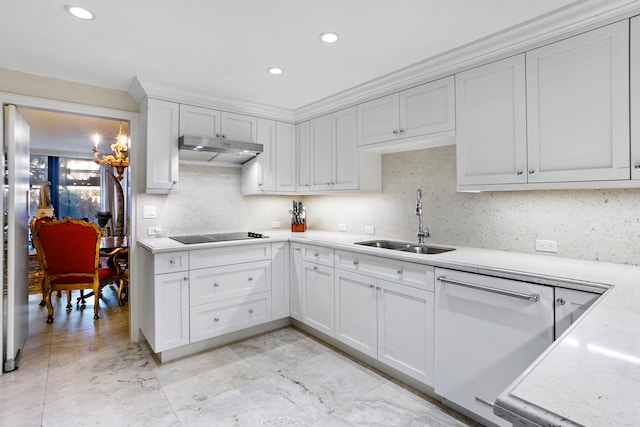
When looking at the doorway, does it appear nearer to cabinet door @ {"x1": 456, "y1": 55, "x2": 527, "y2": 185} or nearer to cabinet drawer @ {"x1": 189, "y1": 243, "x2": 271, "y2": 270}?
cabinet drawer @ {"x1": 189, "y1": 243, "x2": 271, "y2": 270}

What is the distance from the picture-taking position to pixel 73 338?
3174 mm

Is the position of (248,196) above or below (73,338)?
above

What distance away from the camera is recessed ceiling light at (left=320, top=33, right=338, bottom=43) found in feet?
6.77

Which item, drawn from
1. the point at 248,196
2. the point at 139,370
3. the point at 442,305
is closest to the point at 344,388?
the point at 442,305

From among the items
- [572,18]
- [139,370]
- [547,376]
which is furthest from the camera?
[139,370]

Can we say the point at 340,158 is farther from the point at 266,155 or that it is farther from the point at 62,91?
the point at 62,91

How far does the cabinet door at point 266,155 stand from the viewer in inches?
140

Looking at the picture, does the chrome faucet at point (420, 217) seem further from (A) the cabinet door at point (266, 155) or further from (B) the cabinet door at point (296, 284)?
(A) the cabinet door at point (266, 155)

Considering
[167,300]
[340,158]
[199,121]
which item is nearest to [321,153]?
[340,158]

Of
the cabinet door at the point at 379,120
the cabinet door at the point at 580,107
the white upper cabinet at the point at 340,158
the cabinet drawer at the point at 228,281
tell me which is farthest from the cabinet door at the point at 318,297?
the cabinet door at the point at 580,107

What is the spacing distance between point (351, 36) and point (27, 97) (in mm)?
2539

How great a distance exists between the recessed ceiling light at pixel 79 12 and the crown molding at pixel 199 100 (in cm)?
86

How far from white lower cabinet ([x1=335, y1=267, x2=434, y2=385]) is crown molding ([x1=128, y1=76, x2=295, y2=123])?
1.89m

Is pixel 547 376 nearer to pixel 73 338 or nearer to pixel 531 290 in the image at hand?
pixel 531 290
